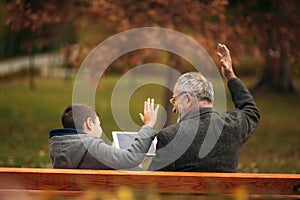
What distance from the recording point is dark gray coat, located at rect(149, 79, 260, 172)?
5.30 metres

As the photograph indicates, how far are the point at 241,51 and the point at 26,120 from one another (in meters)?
7.19

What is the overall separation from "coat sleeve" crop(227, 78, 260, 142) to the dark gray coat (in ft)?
0.04

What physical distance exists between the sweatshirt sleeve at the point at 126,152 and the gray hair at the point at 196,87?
1.43ft

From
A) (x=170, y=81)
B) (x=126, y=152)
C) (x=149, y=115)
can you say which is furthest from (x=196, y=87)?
(x=170, y=81)

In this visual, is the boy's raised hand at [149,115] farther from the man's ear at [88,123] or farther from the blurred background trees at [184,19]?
the blurred background trees at [184,19]

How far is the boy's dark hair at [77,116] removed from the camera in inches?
217

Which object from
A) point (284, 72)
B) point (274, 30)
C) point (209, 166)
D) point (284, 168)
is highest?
point (209, 166)

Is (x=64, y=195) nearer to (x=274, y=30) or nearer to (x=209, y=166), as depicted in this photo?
(x=209, y=166)

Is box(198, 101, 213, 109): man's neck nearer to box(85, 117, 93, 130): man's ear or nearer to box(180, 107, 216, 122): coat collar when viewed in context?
box(180, 107, 216, 122): coat collar

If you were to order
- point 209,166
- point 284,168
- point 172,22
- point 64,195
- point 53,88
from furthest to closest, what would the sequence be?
point 53,88 → point 172,22 → point 284,168 → point 209,166 → point 64,195

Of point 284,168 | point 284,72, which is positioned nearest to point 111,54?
point 284,168

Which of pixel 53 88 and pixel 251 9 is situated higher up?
pixel 251 9

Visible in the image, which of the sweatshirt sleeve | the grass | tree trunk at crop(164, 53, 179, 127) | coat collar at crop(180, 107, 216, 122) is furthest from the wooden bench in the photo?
tree trunk at crop(164, 53, 179, 127)

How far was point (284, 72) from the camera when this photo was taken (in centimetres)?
2759
